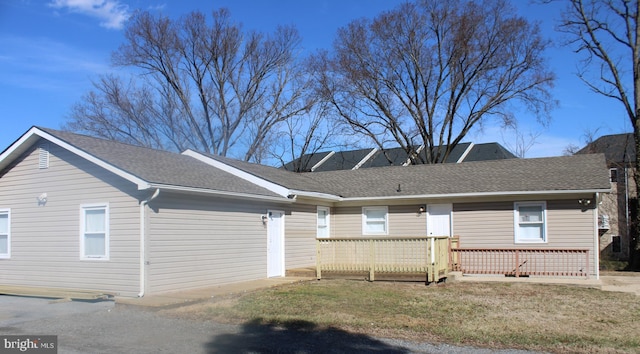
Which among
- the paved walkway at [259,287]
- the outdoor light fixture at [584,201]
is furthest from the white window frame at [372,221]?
the outdoor light fixture at [584,201]

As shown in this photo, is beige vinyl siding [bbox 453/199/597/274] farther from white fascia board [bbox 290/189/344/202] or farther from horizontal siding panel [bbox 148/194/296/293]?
horizontal siding panel [bbox 148/194/296/293]

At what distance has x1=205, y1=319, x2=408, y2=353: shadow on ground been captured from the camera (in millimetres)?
7293

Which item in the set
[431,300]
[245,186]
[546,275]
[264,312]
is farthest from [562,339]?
[245,186]

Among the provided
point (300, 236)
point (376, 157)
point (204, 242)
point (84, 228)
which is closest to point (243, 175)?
point (300, 236)

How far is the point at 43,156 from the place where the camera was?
14.1 m

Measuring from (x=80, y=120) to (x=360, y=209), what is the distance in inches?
872

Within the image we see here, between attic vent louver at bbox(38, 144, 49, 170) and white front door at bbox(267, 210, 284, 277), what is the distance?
6.25 metres

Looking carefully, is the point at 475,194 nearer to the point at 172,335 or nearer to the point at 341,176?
the point at 341,176

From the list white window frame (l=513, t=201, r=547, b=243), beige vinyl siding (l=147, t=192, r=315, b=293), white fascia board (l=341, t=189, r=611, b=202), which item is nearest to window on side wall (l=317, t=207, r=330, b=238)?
white fascia board (l=341, t=189, r=611, b=202)

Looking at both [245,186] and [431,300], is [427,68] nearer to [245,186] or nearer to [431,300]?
[245,186]

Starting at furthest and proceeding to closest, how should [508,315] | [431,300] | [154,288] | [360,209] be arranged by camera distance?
[360,209] < [154,288] < [431,300] < [508,315]

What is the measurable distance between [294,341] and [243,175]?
1038 cm

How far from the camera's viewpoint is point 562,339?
7754 mm

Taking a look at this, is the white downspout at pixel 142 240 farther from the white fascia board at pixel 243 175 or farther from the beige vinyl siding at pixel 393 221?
the beige vinyl siding at pixel 393 221
